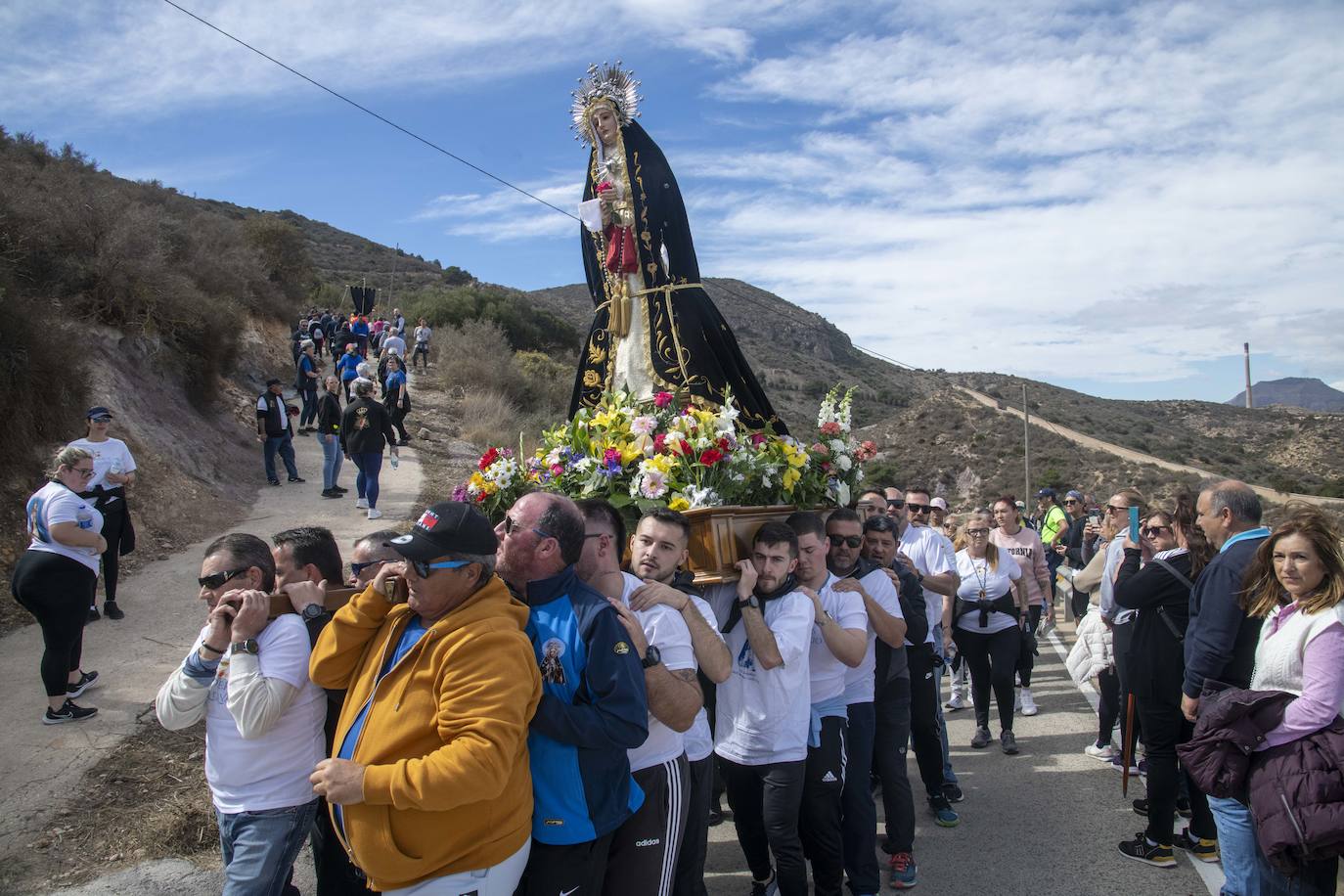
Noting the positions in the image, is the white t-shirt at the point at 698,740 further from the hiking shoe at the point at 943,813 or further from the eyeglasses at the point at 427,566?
the hiking shoe at the point at 943,813

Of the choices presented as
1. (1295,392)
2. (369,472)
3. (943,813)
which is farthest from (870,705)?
(1295,392)

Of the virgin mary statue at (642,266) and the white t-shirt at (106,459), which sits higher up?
the virgin mary statue at (642,266)

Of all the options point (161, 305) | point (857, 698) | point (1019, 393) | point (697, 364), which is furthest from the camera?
A: point (1019, 393)

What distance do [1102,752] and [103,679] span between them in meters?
7.85

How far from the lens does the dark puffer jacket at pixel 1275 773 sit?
3252 mm

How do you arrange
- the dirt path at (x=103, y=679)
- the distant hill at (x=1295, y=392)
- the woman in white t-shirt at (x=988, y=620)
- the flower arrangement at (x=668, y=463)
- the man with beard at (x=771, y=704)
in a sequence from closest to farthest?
the man with beard at (x=771, y=704) → the flower arrangement at (x=668, y=463) → the dirt path at (x=103, y=679) → the woman in white t-shirt at (x=988, y=620) → the distant hill at (x=1295, y=392)

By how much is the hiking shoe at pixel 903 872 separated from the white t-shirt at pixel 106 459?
695 centimetres

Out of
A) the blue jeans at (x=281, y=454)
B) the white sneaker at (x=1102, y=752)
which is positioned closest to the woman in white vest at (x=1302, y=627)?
the white sneaker at (x=1102, y=752)

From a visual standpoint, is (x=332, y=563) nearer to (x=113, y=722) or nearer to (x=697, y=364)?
(x=697, y=364)

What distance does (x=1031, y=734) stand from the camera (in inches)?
302

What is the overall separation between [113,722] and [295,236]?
34176 mm

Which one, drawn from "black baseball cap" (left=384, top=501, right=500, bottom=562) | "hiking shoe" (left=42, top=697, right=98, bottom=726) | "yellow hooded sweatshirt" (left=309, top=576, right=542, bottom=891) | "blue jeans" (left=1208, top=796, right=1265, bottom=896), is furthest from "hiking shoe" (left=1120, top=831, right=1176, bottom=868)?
"hiking shoe" (left=42, top=697, right=98, bottom=726)

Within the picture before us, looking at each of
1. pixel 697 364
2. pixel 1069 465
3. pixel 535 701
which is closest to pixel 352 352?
pixel 697 364

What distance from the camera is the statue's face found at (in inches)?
235
